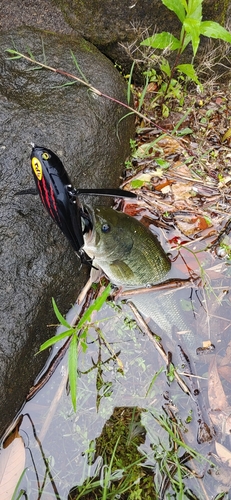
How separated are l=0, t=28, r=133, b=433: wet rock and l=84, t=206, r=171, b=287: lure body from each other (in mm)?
274

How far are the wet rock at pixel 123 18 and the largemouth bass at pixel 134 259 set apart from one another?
7.02 feet

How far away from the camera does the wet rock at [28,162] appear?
3293mm

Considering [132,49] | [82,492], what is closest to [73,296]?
[82,492]

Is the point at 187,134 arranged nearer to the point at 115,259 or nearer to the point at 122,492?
the point at 115,259

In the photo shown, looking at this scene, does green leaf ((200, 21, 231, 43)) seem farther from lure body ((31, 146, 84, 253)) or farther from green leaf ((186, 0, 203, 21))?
lure body ((31, 146, 84, 253))

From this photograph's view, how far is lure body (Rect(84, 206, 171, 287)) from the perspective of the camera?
3434 millimetres

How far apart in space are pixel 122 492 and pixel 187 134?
3521 mm

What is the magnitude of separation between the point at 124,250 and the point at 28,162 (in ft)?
3.36

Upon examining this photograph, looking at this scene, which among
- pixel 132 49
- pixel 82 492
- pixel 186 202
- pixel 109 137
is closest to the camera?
pixel 82 492

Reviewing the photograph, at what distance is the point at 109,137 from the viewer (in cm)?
425

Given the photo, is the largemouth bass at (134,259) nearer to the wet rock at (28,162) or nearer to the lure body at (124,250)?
the lure body at (124,250)

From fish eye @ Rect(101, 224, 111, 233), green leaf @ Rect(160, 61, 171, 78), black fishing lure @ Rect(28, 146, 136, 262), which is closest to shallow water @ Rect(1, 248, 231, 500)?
fish eye @ Rect(101, 224, 111, 233)

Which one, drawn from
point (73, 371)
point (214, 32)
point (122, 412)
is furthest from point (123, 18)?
point (122, 412)

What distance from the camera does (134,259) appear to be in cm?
371
